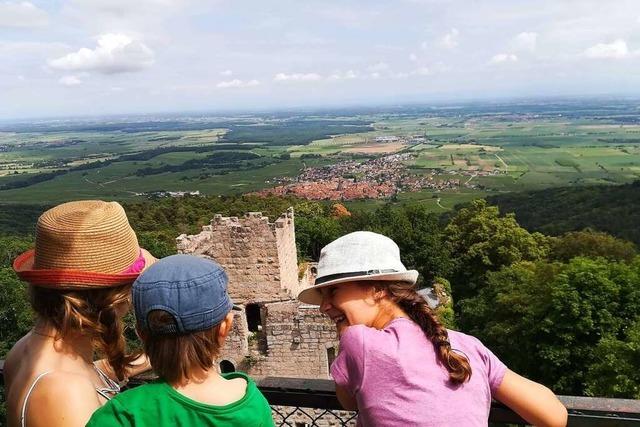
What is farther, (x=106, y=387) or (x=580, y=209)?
(x=580, y=209)

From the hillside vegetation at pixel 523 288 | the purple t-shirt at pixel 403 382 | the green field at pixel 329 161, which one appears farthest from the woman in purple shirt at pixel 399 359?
the green field at pixel 329 161

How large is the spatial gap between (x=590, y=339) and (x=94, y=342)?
56.5 ft

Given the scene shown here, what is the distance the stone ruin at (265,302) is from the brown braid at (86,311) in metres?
8.26

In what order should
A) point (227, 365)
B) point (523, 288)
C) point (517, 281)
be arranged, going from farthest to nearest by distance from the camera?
point (517, 281) < point (523, 288) < point (227, 365)

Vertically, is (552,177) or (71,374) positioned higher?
(71,374)

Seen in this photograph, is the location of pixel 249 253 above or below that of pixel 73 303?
below

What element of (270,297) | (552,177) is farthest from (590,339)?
(552,177)

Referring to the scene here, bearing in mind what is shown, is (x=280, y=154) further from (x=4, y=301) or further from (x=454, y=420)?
(x=454, y=420)

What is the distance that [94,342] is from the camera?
2.79m

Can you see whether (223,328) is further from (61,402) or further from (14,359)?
(14,359)

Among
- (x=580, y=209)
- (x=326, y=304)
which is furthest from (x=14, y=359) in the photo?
(x=580, y=209)

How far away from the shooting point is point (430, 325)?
282 cm

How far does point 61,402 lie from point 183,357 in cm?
66

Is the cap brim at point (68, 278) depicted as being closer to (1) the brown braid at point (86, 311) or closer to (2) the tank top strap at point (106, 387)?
(1) the brown braid at point (86, 311)
